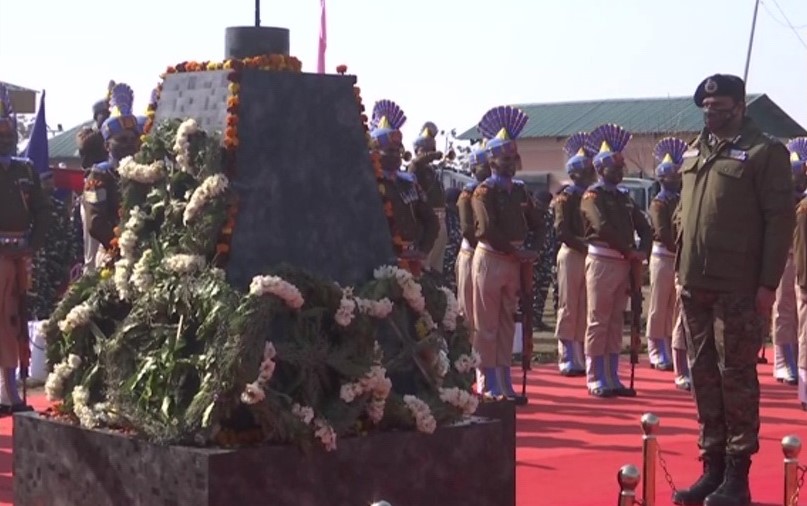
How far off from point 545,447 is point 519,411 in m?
1.99

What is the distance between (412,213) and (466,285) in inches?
37.9

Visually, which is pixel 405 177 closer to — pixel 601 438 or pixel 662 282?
pixel 601 438

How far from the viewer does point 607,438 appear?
37.0 feet

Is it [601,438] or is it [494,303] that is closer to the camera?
[601,438]

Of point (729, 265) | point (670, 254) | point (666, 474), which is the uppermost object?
point (729, 265)

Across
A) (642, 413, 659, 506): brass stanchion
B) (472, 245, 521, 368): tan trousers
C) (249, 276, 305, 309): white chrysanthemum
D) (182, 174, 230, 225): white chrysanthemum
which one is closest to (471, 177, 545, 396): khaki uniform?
(472, 245, 521, 368): tan trousers

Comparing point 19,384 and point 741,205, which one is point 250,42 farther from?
point 19,384

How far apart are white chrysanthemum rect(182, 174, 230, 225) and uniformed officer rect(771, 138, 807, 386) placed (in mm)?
9371

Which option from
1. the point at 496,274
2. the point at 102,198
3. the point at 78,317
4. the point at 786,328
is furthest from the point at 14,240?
the point at 786,328

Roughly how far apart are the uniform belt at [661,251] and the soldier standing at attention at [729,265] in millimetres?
7058

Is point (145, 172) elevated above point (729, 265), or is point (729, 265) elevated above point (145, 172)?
point (145, 172)

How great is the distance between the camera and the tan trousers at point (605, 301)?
45.9 feet

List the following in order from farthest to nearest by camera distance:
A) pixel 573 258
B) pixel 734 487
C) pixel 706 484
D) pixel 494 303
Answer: pixel 573 258
pixel 494 303
pixel 706 484
pixel 734 487

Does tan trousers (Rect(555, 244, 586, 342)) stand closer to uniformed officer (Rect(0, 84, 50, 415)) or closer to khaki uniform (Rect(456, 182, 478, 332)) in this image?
khaki uniform (Rect(456, 182, 478, 332))
